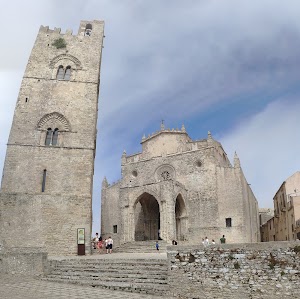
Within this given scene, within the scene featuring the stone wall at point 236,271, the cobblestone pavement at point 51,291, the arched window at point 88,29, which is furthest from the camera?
the arched window at point 88,29

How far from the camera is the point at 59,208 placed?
60.5ft

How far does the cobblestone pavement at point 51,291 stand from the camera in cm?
858

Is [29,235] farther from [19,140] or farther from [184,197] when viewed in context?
[184,197]

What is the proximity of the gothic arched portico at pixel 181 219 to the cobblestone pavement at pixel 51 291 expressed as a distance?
17.7 metres

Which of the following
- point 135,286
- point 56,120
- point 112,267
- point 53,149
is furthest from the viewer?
point 56,120

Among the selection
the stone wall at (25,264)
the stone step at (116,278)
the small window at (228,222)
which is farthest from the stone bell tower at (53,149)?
the small window at (228,222)

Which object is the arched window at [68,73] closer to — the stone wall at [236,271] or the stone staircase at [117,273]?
the stone staircase at [117,273]

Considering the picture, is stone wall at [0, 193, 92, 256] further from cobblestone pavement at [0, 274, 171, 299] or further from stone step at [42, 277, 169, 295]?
stone step at [42, 277, 169, 295]

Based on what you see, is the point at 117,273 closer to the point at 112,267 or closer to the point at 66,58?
the point at 112,267

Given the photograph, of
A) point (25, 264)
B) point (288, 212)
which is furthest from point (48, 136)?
point (288, 212)

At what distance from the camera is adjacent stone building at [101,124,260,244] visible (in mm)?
26781

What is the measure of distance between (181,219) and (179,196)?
6.70 feet

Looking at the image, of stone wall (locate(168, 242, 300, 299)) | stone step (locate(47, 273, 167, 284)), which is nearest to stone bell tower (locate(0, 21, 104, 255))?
stone step (locate(47, 273, 167, 284))

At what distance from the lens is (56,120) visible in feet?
68.7
